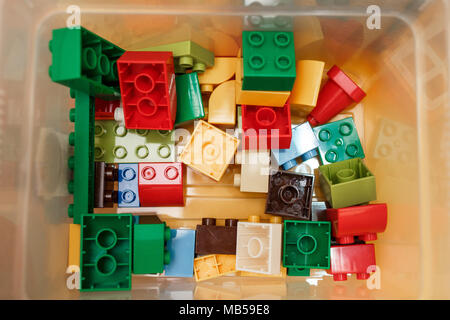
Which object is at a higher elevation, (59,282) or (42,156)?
(42,156)

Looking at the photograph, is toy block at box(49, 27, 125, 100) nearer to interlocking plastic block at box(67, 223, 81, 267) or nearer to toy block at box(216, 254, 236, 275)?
interlocking plastic block at box(67, 223, 81, 267)

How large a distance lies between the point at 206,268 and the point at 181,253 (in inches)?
3.7

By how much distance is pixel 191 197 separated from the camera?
1202 millimetres

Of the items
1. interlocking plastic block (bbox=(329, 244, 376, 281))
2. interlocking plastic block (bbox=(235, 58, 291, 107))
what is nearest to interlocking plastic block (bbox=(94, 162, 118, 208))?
interlocking plastic block (bbox=(235, 58, 291, 107))

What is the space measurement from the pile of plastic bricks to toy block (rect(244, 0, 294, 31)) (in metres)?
0.05

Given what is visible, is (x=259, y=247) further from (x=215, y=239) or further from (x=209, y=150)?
(x=209, y=150)

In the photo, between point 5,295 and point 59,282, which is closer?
point 5,295

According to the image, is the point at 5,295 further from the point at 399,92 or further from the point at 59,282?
the point at 399,92

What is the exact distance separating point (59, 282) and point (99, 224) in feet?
0.71

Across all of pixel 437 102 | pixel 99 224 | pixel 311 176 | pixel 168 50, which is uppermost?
pixel 168 50

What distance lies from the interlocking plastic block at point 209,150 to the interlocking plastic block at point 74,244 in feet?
1.23

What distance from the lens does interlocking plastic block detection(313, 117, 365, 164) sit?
119 centimetres

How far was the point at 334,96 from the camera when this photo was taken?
116 cm
